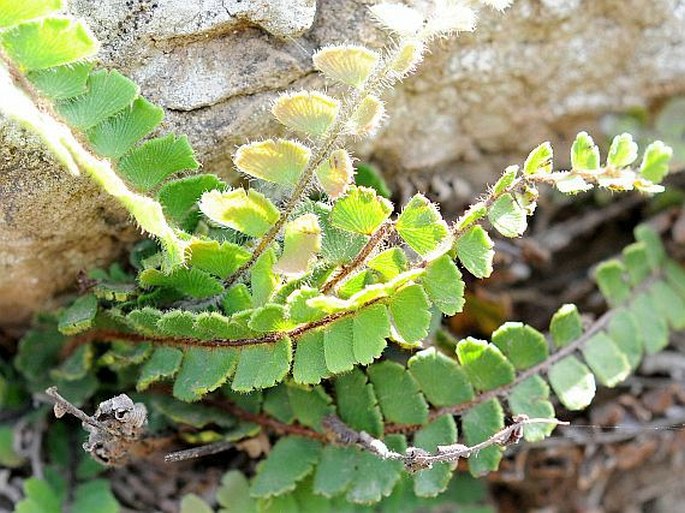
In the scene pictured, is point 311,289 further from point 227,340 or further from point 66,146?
point 66,146

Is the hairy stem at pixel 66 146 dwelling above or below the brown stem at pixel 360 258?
above

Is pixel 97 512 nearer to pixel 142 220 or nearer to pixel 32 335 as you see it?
pixel 32 335

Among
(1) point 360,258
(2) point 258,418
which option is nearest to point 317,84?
(1) point 360,258

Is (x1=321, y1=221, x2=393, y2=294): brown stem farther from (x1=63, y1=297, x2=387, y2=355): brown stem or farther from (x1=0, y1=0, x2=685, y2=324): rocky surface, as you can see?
(x1=0, y1=0, x2=685, y2=324): rocky surface

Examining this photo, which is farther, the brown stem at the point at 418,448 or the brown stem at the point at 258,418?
the brown stem at the point at 258,418

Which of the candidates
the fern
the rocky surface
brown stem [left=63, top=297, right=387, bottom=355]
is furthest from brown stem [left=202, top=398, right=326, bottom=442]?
the rocky surface

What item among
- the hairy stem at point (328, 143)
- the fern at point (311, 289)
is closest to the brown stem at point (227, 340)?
the fern at point (311, 289)

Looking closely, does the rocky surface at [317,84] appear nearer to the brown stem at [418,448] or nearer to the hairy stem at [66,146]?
the hairy stem at [66,146]
